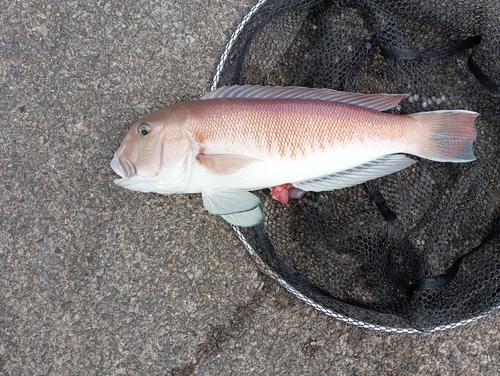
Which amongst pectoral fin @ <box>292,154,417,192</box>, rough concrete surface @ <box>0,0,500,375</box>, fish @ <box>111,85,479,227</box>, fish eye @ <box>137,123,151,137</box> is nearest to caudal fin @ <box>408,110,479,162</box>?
fish @ <box>111,85,479,227</box>

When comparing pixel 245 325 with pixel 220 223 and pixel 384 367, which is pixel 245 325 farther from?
pixel 384 367

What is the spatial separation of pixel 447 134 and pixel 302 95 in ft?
2.08

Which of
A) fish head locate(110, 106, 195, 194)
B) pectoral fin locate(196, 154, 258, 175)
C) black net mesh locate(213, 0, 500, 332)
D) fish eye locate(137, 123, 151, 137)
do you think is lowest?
black net mesh locate(213, 0, 500, 332)

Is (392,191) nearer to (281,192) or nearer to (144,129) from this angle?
(281,192)

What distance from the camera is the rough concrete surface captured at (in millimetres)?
2039

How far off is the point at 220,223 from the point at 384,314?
0.89 meters

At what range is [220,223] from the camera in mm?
2111

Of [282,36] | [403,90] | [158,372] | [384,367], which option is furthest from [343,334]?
[282,36]

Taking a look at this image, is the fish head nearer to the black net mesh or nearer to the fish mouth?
the fish mouth

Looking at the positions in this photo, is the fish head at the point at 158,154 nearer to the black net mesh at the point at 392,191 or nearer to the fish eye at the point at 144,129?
the fish eye at the point at 144,129

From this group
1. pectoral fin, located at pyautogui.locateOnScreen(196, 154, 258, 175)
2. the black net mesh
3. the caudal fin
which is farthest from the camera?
the black net mesh

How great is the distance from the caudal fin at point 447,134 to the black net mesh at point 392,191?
0.88 feet

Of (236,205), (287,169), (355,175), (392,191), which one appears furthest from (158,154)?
(392,191)

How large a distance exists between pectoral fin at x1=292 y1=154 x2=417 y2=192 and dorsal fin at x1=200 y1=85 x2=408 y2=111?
0.23 meters
